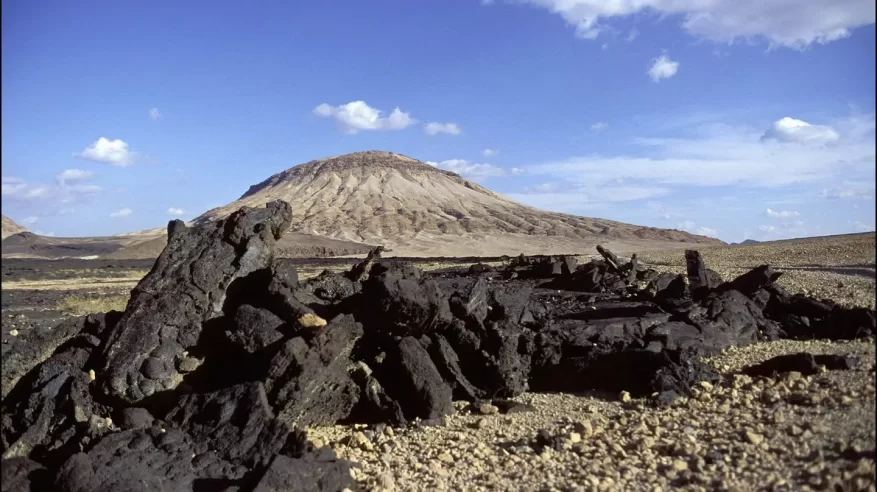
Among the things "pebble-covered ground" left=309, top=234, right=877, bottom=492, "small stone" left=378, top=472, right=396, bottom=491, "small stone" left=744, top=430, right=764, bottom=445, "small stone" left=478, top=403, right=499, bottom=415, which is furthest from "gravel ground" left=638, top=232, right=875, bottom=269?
"small stone" left=378, top=472, right=396, bottom=491

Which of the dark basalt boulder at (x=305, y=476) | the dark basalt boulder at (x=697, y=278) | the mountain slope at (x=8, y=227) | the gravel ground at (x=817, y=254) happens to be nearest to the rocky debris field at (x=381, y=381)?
the dark basalt boulder at (x=305, y=476)

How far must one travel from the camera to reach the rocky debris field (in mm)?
5906

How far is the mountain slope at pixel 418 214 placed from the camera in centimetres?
8681

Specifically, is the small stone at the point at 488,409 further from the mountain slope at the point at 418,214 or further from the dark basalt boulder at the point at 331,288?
the mountain slope at the point at 418,214

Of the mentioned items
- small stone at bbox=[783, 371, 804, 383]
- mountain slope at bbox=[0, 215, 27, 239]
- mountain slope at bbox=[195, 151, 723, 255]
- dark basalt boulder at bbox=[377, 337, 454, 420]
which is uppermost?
mountain slope at bbox=[195, 151, 723, 255]

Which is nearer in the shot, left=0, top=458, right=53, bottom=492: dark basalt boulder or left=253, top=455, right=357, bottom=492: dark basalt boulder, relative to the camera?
left=253, top=455, right=357, bottom=492: dark basalt boulder

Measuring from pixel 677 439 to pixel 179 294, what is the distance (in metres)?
6.19

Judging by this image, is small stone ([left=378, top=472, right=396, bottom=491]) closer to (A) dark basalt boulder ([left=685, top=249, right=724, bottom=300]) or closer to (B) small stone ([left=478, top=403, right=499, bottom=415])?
(B) small stone ([left=478, top=403, right=499, bottom=415])

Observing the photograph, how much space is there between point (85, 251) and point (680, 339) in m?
80.6

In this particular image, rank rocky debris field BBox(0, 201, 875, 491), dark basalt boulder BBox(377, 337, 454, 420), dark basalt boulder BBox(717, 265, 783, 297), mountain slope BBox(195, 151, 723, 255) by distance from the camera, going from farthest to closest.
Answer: mountain slope BBox(195, 151, 723, 255) → dark basalt boulder BBox(717, 265, 783, 297) → dark basalt boulder BBox(377, 337, 454, 420) → rocky debris field BBox(0, 201, 875, 491)

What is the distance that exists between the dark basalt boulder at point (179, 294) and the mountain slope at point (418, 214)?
63.3 meters

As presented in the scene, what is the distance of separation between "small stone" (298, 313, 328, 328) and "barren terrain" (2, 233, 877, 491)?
1.20 metres

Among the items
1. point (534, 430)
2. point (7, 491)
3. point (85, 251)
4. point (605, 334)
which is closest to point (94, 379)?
point (7, 491)

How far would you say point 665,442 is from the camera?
19.7ft
